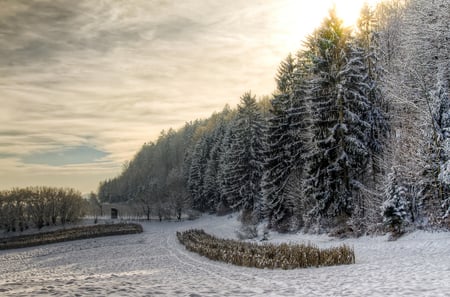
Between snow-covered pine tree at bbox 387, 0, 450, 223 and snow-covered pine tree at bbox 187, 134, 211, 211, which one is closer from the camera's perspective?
snow-covered pine tree at bbox 387, 0, 450, 223

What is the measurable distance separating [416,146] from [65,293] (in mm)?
25366

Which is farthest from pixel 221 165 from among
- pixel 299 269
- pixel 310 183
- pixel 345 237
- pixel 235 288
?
pixel 235 288

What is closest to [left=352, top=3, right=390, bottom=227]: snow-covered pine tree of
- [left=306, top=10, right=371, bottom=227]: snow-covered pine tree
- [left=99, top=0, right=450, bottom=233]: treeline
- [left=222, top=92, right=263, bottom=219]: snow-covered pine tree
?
[left=99, top=0, right=450, bottom=233]: treeline

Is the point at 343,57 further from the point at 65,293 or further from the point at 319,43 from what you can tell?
the point at 65,293

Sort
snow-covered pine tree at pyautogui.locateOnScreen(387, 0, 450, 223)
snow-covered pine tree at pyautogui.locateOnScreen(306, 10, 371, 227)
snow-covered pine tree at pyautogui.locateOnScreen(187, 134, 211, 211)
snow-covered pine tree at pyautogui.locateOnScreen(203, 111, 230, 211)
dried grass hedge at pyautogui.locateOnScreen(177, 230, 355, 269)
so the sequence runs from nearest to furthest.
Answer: dried grass hedge at pyautogui.locateOnScreen(177, 230, 355, 269) < snow-covered pine tree at pyautogui.locateOnScreen(387, 0, 450, 223) < snow-covered pine tree at pyautogui.locateOnScreen(306, 10, 371, 227) < snow-covered pine tree at pyautogui.locateOnScreen(203, 111, 230, 211) < snow-covered pine tree at pyautogui.locateOnScreen(187, 134, 211, 211)

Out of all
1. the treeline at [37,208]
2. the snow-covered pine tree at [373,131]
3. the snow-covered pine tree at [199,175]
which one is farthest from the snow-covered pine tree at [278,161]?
the treeline at [37,208]

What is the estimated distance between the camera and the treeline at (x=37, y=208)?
293ft

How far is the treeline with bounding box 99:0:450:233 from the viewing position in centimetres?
2538

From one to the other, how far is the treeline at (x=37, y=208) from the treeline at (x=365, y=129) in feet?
208

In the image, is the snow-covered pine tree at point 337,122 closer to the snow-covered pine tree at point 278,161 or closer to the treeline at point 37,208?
the snow-covered pine tree at point 278,161

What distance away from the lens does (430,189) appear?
2577cm

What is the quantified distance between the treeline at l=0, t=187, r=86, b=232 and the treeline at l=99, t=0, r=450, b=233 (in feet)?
208

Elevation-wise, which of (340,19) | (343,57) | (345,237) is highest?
(340,19)

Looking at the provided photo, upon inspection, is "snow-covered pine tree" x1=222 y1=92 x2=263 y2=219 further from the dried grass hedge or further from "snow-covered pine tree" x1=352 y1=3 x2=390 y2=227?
the dried grass hedge
